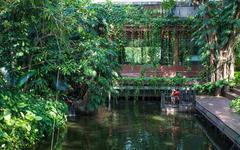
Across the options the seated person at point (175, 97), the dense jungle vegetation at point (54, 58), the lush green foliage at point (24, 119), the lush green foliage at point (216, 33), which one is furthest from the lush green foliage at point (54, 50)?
the lush green foliage at point (216, 33)

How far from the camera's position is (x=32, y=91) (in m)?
12.8

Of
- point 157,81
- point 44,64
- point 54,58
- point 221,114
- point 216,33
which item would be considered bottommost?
point 221,114

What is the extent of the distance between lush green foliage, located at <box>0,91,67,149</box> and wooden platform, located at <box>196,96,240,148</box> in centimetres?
486

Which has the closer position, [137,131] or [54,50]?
[54,50]

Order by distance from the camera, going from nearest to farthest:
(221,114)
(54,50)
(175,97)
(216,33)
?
(54,50) < (221,114) < (175,97) < (216,33)

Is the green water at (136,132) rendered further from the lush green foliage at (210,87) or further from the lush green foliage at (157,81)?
the lush green foliage at (157,81)

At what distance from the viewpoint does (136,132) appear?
43.4 feet

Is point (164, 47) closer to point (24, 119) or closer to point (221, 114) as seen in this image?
point (221, 114)

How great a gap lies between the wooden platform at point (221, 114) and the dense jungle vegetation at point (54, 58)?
93.3 inches

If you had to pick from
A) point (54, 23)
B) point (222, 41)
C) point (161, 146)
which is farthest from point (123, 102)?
point (54, 23)

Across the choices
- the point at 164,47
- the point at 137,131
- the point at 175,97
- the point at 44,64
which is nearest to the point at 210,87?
the point at 175,97

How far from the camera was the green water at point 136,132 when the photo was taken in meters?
11.5

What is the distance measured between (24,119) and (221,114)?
267 inches

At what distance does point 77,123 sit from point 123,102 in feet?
20.4
